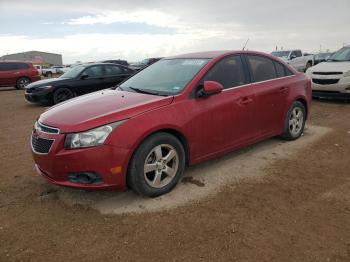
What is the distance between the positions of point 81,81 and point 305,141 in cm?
821

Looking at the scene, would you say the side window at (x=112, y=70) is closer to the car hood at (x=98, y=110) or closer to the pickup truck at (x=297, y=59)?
the car hood at (x=98, y=110)

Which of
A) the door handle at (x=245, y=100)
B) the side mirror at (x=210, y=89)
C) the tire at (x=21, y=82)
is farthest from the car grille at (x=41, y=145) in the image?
the tire at (x=21, y=82)

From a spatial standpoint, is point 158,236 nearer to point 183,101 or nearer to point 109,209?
point 109,209

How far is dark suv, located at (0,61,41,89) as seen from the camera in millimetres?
19312

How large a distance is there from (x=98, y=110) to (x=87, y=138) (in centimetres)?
46

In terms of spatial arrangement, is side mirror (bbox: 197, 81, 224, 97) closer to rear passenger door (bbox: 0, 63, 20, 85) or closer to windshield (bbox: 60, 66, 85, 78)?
windshield (bbox: 60, 66, 85, 78)

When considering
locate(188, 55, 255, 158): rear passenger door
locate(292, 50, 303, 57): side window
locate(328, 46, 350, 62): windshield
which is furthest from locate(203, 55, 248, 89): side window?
locate(292, 50, 303, 57): side window

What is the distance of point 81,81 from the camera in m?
12.3

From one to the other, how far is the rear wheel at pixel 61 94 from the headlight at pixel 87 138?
8.70m

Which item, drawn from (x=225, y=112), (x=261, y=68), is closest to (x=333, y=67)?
(x=261, y=68)

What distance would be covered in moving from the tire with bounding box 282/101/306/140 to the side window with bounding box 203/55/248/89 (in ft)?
4.45

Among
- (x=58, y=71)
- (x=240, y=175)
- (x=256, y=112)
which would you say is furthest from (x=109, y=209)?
(x=58, y=71)

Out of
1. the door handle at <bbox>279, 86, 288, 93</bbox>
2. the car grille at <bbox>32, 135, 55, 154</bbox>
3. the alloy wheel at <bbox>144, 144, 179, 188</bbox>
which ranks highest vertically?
the door handle at <bbox>279, 86, 288, 93</bbox>

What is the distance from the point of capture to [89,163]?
3.67 metres
